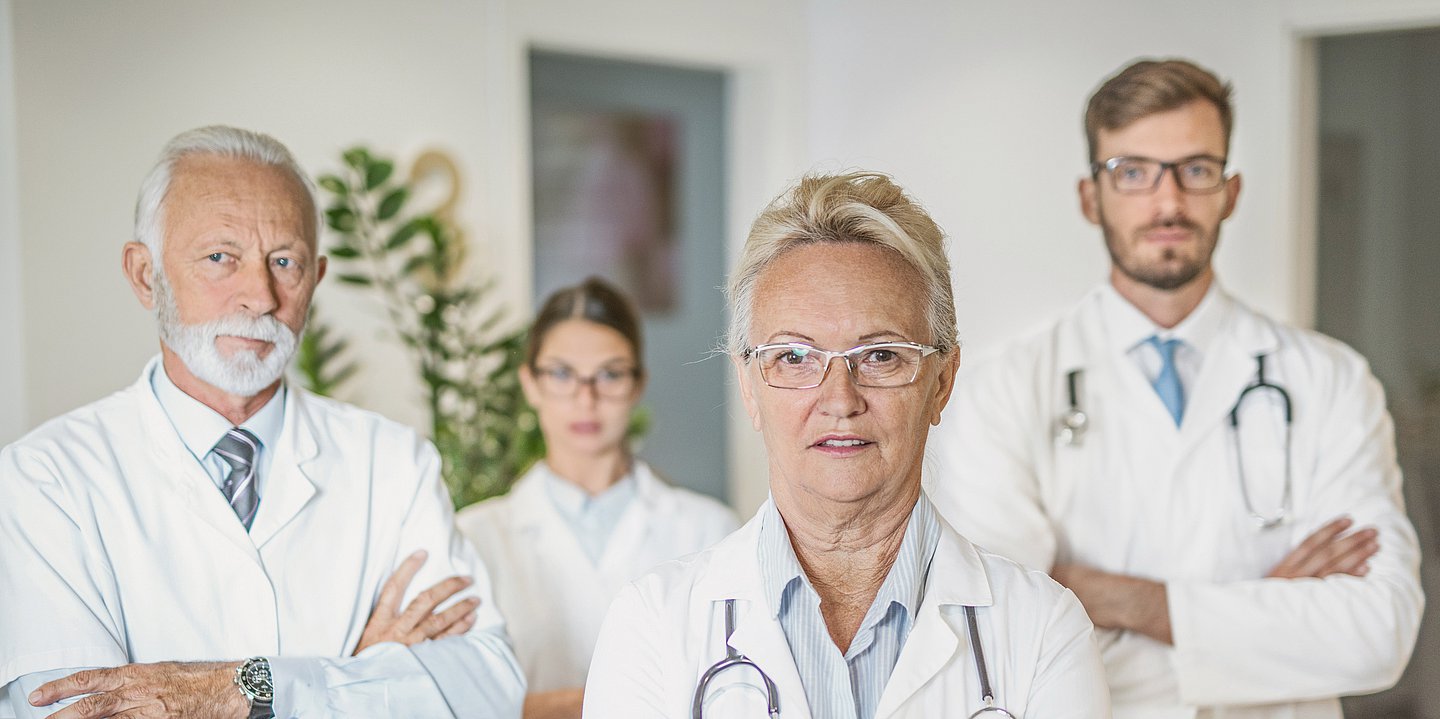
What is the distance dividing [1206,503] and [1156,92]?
0.84 m

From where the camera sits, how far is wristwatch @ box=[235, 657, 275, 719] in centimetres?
188

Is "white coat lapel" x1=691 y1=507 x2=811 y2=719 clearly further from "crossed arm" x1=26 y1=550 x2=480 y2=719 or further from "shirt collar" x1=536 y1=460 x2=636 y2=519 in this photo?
"shirt collar" x1=536 y1=460 x2=636 y2=519

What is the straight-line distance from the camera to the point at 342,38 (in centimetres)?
429

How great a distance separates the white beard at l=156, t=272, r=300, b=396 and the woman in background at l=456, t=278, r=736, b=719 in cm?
93

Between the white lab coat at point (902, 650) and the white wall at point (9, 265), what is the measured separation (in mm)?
2583

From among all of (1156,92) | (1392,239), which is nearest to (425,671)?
(1156,92)

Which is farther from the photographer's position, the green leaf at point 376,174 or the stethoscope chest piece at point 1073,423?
the green leaf at point 376,174

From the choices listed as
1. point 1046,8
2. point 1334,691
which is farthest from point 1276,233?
point 1334,691

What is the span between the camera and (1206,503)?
256 cm

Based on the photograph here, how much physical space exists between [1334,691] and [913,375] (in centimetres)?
146

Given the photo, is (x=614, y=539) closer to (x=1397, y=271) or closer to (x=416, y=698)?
(x=416, y=698)

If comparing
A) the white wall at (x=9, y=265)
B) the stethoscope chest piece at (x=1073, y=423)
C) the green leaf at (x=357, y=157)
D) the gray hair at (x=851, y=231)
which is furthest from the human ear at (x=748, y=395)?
the green leaf at (x=357, y=157)

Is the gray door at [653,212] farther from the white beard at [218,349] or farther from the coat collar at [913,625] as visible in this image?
the coat collar at [913,625]

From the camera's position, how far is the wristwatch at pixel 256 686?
74.2 inches
